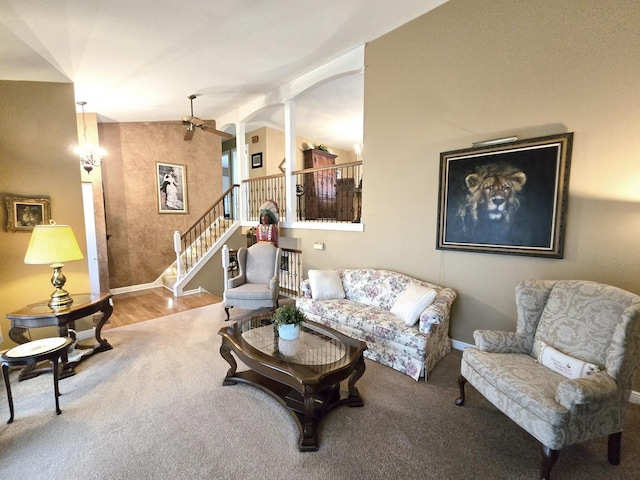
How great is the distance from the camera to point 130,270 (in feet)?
19.9

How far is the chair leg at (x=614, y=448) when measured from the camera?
1.75m

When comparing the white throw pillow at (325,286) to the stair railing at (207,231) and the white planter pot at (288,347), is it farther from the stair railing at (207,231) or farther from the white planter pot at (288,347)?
the stair railing at (207,231)

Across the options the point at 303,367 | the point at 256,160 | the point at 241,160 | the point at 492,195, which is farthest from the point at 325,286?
the point at 256,160

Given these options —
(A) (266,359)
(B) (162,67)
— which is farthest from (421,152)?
(B) (162,67)

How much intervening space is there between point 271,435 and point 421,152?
11.0 feet

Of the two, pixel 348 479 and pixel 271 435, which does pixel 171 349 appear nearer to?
pixel 271 435

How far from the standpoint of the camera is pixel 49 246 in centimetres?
264

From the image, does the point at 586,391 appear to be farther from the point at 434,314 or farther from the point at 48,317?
the point at 48,317

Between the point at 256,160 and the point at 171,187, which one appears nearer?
the point at 171,187

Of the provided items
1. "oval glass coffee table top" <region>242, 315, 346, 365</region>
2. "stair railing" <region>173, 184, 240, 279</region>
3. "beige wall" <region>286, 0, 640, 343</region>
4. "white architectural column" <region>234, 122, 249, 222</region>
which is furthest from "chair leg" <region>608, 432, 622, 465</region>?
"stair railing" <region>173, 184, 240, 279</region>

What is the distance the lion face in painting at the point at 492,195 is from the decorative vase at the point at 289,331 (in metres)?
2.21

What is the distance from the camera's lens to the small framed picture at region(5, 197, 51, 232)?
288 cm

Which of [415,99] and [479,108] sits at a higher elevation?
[415,99]

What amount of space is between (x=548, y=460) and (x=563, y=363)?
64cm
